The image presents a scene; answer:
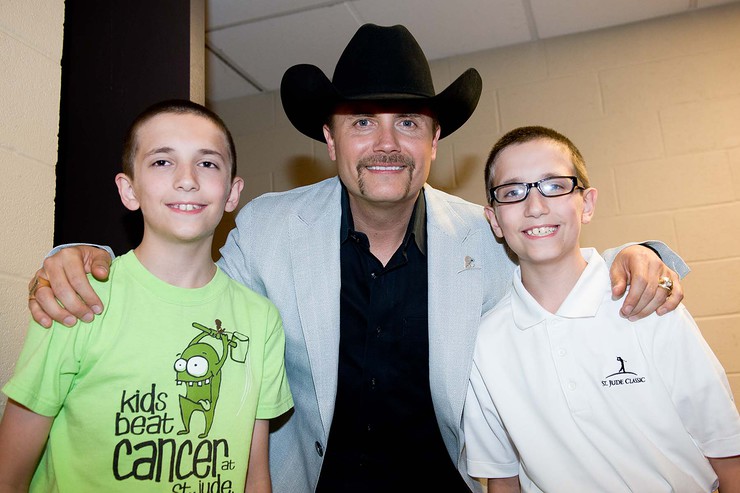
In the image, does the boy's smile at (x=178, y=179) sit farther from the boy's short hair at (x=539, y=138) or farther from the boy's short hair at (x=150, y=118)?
the boy's short hair at (x=539, y=138)

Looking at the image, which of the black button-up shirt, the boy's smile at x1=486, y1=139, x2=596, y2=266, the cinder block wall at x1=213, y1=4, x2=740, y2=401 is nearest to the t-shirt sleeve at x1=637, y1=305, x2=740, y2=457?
the boy's smile at x1=486, y1=139, x2=596, y2=266

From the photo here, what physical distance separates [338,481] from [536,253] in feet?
3.27

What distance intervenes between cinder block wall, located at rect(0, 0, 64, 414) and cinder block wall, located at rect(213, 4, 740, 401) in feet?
8.19

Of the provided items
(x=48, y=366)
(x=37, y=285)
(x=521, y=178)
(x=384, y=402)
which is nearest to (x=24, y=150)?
(x=37, y=285)

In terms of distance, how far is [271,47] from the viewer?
3734 mm

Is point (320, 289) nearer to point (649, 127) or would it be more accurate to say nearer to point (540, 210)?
point (540, 210)

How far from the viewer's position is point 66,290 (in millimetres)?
1311

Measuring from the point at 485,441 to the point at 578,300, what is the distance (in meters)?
0.51

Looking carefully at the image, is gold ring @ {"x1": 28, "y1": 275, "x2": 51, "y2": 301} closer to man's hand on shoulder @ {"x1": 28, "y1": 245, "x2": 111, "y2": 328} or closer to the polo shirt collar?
man's hand on shoulder @ {"x1": 28, "y1": 245, "x2": 111, "y2": 328}

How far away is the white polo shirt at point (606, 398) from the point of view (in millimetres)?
1469

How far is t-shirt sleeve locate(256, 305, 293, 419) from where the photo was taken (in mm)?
1532

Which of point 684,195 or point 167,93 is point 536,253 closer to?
point 167,93

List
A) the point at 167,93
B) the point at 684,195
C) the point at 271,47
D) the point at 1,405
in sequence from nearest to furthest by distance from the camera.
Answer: the point at 1,405 < the point at 167,93 < the point at 684,195 < the point at 271,47

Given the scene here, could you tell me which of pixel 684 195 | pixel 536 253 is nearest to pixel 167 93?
pixel 536 253
